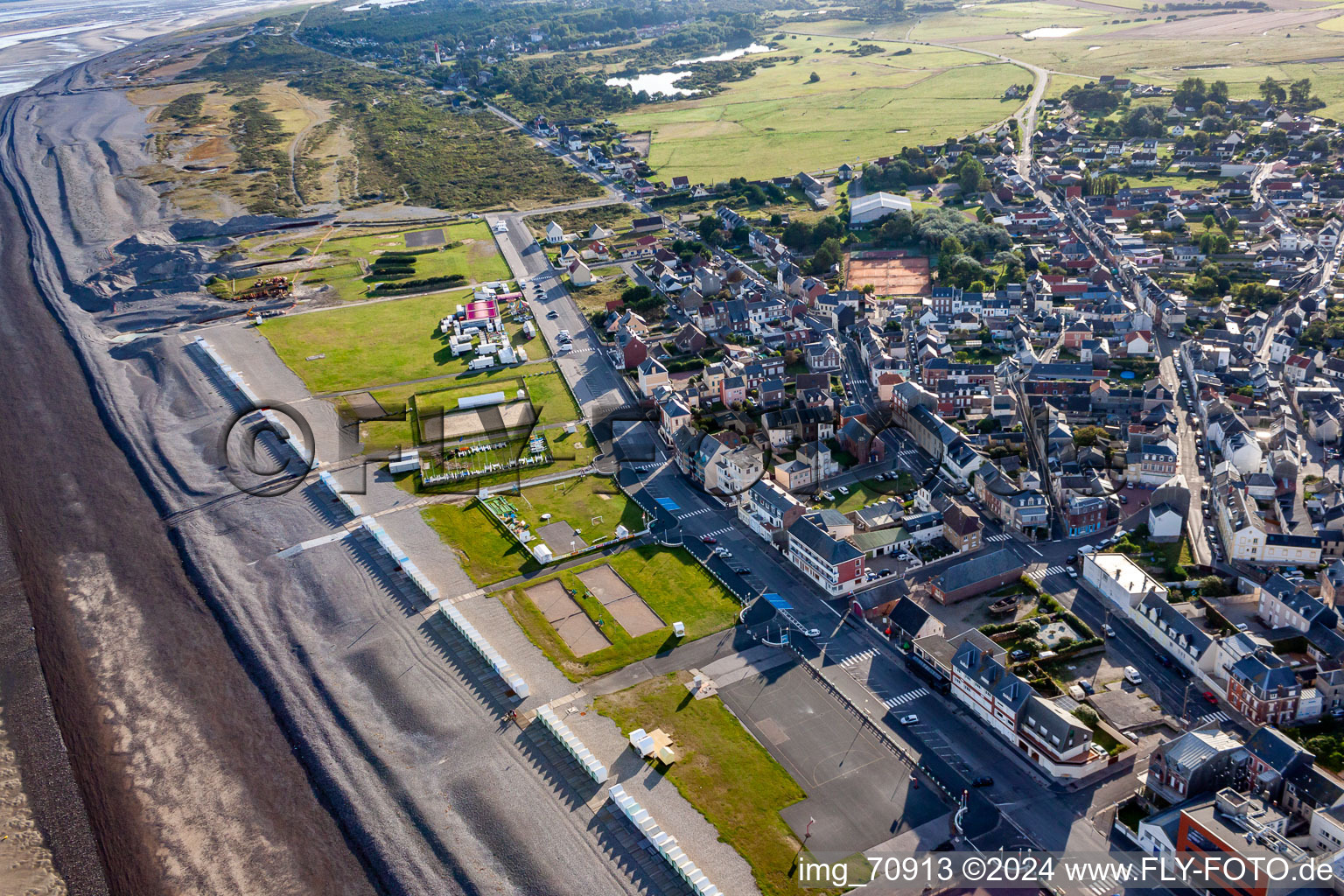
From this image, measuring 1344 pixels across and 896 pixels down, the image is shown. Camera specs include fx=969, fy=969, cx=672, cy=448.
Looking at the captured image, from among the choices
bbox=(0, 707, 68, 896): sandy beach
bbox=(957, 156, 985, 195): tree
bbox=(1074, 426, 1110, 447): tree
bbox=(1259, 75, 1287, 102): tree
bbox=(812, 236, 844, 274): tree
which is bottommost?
bbox=(0, 707, 68, 896): sandy beach

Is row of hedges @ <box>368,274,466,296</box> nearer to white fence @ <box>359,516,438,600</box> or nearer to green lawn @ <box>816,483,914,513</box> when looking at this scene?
white fence @ <box>359,516,438,600</box>

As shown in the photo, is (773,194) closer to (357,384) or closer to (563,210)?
(563,210)

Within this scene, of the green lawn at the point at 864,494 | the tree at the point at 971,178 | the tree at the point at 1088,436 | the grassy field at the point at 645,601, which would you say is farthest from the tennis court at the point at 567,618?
the tree at the point at 971,178

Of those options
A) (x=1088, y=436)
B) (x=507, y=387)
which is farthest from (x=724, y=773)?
(x=507, y=387)

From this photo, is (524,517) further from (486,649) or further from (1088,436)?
(1088,436)

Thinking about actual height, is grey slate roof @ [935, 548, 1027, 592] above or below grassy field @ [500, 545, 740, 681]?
above

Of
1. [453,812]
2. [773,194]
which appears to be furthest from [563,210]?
[453,812]

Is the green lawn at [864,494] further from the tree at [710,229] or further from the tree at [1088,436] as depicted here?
the tree at [710,229]

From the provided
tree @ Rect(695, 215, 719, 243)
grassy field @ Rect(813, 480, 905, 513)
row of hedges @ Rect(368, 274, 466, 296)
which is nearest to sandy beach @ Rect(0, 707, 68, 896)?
grassy field @ Rect(813, 480, 905, 513)
